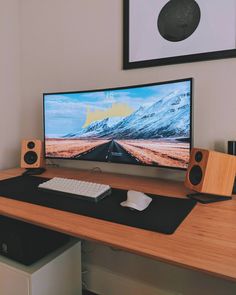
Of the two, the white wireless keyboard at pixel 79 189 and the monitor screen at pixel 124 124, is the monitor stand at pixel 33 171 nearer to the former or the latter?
the monitor screen at pixel 124 124

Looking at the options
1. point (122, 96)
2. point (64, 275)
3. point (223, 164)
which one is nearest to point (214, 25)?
point (122, 96)

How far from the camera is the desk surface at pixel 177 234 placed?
0.56m

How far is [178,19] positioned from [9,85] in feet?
4.06

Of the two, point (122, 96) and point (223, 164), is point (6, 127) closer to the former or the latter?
point (122, 96)

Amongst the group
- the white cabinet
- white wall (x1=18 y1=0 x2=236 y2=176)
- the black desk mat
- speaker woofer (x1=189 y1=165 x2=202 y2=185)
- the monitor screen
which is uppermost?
white wall (x1=18 y1=0 x2=236 y2=176)

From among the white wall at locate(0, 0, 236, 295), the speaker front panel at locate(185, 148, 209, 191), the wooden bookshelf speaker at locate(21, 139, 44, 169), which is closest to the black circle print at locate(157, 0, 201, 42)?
the white wall at locate(0, 0, 236, 295)

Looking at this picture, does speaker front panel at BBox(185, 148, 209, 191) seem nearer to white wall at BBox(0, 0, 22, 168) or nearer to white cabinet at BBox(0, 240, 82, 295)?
white cabinet at BBox(0, 240, 82, 295)

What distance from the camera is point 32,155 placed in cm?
150

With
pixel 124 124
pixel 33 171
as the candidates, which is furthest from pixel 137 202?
pixel 33 171

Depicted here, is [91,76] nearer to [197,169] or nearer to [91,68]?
[91,68]

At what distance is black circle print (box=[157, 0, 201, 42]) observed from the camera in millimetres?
1177

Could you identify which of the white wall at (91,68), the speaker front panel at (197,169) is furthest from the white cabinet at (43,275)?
the speaker front panel at (197,169)

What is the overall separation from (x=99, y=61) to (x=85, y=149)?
0.55 metres

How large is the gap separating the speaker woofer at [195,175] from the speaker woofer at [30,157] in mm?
945
